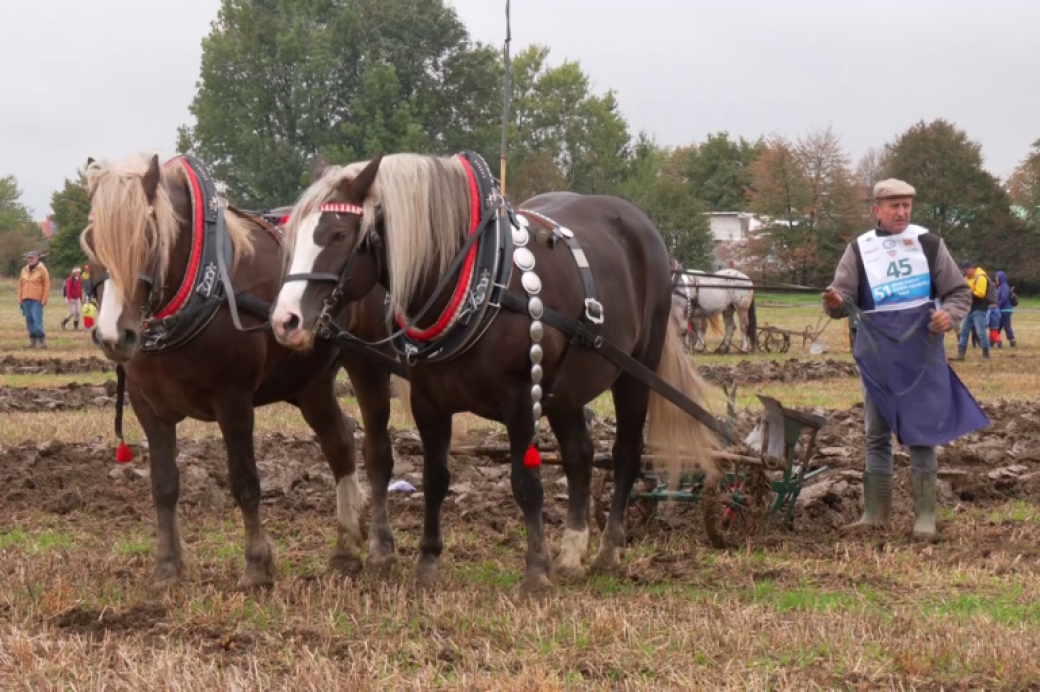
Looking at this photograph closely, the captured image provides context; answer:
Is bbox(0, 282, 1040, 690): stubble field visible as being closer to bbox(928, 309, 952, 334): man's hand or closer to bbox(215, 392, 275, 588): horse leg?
bbox(215, 392, 275, 588): horse leg

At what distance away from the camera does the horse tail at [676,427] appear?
6.53 metres

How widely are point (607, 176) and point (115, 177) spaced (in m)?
64.9

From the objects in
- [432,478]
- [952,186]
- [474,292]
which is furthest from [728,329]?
[952,186]

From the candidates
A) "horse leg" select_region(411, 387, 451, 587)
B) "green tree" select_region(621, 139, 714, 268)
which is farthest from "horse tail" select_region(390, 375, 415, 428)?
"green tree" select_region(621, 139, 714, 268)

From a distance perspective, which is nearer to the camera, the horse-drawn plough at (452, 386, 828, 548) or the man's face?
the horse-drawn plough at (452, 386, 828, 548)

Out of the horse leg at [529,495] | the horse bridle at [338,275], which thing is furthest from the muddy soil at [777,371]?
the horse bridle at [338,275]

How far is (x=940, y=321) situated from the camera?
6406mm

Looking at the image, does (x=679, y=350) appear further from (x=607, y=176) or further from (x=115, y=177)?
(x=607, y=176)

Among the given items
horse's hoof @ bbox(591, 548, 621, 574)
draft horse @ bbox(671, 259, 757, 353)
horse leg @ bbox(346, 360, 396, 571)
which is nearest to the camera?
horse's hoof @ bbox(591, 548, 621, 574)

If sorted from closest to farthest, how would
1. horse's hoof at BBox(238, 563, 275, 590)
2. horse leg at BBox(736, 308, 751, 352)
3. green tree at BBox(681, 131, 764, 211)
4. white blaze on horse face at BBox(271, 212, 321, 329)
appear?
white blaze on horse face at BBox(271, 212, 321, 329), horse's hoof at BBox(238, 563, 275, 590), horse leg at BBox(736, 308, 751, 352), green tree at BBox(681, 131, 764, 211)

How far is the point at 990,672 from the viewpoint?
4.02 metres

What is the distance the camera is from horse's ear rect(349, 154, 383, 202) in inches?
195

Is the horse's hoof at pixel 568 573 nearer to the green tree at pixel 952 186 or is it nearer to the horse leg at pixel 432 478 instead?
the horse leg at pixel 432 478

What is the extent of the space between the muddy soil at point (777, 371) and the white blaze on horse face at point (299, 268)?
1088 centimetres
